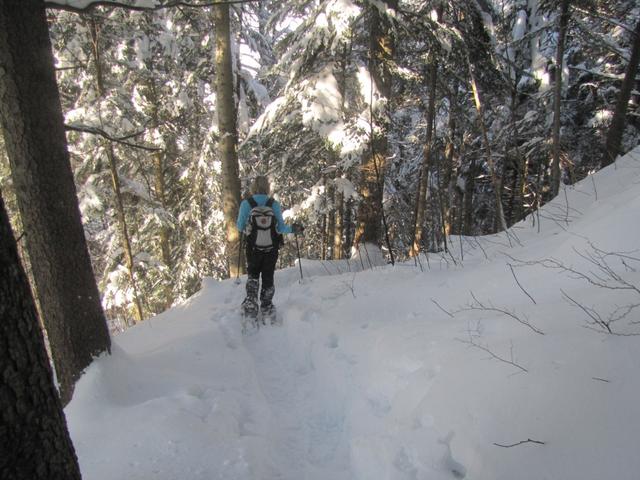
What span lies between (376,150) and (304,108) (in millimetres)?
1759

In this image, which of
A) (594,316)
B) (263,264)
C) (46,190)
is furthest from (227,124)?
(594,316)

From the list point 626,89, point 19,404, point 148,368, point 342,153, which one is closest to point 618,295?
point 19,404

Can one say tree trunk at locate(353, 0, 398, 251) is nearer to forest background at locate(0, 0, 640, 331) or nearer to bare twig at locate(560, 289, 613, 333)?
forest background at locate(0, 0, 640, 331)

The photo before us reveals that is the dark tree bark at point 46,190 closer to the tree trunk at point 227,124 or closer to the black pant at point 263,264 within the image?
the black pant at point 263,264

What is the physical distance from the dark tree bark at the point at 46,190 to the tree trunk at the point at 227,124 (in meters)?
4.75

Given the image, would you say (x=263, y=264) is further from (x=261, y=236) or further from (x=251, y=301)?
(x=251, y=301)

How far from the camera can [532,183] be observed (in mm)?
15836

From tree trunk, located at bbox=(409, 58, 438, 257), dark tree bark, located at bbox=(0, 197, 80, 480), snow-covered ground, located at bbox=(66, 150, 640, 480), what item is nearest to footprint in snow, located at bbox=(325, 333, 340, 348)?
snow-covered ground, located at bbox=(66, 150, 640, 480)

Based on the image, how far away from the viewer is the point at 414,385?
288 centimetres

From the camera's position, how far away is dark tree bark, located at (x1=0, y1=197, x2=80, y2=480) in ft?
3.91

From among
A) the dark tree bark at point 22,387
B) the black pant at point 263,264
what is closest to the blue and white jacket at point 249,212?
the black pant at point 263,264

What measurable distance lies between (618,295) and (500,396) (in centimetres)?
119

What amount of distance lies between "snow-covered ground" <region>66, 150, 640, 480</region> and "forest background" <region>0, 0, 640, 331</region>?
2.50m

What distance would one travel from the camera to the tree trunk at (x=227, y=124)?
24.6 ft
